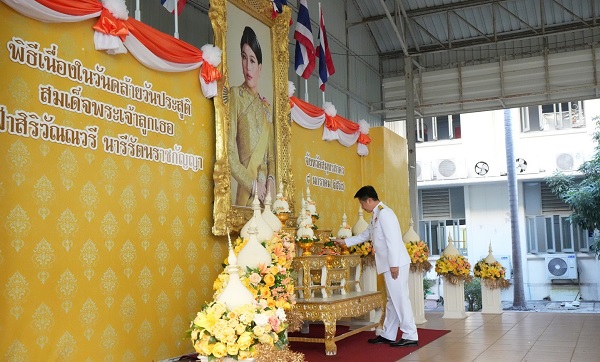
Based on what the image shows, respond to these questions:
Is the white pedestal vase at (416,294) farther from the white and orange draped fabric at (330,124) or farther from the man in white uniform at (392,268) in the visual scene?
the white and orange draped fabric at (330,124)

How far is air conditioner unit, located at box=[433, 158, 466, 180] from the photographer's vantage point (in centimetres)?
1783

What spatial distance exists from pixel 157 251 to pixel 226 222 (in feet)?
2.93

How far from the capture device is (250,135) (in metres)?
6.51

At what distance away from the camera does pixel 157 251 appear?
5.21 meters

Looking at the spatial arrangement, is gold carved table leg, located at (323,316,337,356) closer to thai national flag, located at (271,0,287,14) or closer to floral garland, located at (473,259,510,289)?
thai national flag, located at (271,0,287,14)

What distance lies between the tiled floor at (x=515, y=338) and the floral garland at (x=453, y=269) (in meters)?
0.56

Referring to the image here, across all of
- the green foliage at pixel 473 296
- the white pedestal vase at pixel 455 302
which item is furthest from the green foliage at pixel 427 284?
the white pedestal vase at pixel 455 302

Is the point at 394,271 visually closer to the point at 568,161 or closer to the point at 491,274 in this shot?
the point at 491,274

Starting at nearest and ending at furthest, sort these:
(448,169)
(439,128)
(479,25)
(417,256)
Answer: (417,256), (479,25), (448,169), (439,128)

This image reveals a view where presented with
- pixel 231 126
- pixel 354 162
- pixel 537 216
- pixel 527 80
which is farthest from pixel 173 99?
pixel 537 216

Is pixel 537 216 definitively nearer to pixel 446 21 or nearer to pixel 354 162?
pixel 446 21

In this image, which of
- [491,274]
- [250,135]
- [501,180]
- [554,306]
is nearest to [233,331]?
[250,135]

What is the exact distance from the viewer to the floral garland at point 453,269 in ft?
27.4

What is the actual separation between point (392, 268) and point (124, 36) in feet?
10.8
